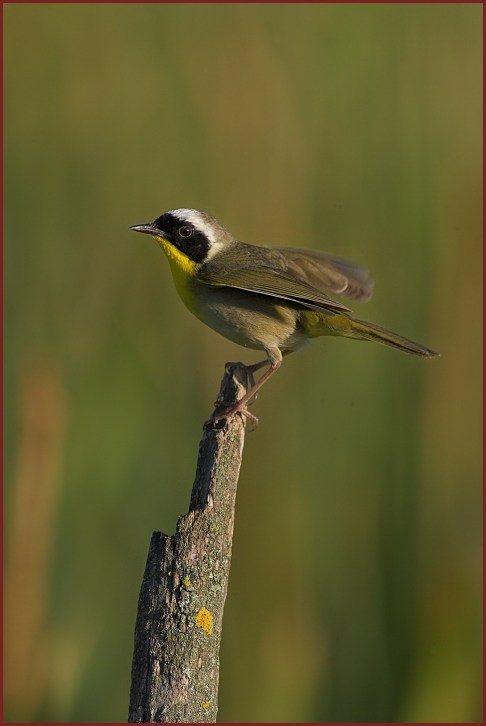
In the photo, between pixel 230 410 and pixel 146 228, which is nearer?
pixel 230 410

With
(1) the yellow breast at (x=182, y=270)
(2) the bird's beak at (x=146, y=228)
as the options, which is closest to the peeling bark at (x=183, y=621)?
(1) the yellow breast at (x=182, y=270)

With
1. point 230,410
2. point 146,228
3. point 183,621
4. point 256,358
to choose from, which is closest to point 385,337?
point 230,410

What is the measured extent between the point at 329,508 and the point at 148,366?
1.12m

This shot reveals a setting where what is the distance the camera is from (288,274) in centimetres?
485

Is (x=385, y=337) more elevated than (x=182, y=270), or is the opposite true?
(x=182, y=270)

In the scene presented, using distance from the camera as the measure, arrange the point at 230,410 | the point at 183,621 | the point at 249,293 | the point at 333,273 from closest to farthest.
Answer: the point at 183,621 → the point at 230,410 → the point at 249,293 → the point at 333,273

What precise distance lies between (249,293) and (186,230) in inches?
17.3

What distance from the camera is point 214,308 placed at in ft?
15.5

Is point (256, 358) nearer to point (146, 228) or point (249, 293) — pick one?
point (249, 293)

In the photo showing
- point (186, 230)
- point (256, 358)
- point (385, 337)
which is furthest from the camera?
point (256, 358)

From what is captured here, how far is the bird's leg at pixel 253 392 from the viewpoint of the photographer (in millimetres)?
4203

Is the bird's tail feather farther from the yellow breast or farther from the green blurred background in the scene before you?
the yellow breast

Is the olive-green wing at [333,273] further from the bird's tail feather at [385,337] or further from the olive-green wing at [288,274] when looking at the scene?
the bird's tail feather at [385,337]

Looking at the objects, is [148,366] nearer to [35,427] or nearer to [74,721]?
[35,427]
